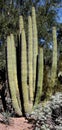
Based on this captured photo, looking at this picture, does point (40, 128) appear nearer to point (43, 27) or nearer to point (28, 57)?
point (28, 57)

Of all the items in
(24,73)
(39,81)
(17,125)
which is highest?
(24,73)

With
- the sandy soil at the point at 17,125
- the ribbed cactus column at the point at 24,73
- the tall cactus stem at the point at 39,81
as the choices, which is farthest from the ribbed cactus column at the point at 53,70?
the sandy soil at the point at 17,125

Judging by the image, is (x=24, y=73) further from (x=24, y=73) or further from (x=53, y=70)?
(x=53, y=70)

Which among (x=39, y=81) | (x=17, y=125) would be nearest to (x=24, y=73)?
(x=39, y=81)

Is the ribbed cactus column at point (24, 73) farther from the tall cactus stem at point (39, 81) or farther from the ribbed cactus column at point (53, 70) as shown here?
the ribbed cactus column at point (53, 70)

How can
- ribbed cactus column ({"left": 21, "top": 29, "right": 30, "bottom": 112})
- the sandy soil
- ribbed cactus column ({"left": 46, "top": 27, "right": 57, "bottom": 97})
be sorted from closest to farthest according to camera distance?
the sandy soil
ribbed cactus column ({"left": 21, "top": 29, "right": 30, "bottom": 112})
ribbed cactus column ({"left": 46, "top": 27, "right": 57, "bottom": 97})

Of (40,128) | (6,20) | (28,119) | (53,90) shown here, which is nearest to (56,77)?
(53,90)

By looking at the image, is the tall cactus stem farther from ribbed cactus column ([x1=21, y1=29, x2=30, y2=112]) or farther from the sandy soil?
the sandy soil

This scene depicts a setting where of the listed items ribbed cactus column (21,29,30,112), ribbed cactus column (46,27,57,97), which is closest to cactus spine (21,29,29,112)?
ribbed cactus column (21,29,30,112)

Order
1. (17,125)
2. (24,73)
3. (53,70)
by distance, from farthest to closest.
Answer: (53,70) < (24,73) < (17,125)

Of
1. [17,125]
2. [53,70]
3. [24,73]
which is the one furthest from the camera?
[53,70]

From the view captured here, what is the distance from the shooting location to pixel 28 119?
9.13 meters

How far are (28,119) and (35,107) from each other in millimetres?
543

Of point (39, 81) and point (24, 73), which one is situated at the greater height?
point (24, 73)
